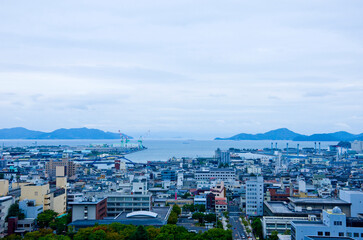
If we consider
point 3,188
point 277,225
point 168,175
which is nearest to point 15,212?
point 3,188

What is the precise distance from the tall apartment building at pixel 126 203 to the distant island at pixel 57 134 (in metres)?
158

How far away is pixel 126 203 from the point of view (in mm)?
15578

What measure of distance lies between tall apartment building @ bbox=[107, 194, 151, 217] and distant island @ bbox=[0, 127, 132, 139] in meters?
158

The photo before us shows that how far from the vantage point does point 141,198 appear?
1557 cm

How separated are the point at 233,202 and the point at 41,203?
38.3 ft


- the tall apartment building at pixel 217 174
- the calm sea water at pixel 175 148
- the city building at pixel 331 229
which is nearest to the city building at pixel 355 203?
the city building at pixel 331 229

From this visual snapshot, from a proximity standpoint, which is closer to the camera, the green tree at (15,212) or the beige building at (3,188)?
the green tree at (15,212)

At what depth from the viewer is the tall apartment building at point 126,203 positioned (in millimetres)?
15430

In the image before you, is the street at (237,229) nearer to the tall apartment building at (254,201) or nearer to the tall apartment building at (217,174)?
the tall apartment building at (254,201)

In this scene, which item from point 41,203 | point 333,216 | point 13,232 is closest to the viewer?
point 333,216

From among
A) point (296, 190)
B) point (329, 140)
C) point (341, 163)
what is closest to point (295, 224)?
point (296, 190)

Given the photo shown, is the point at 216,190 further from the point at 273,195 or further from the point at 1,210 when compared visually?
the point at 1,210

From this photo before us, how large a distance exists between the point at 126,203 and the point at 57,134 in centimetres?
16287

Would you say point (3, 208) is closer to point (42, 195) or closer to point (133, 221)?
point (42, 195)
